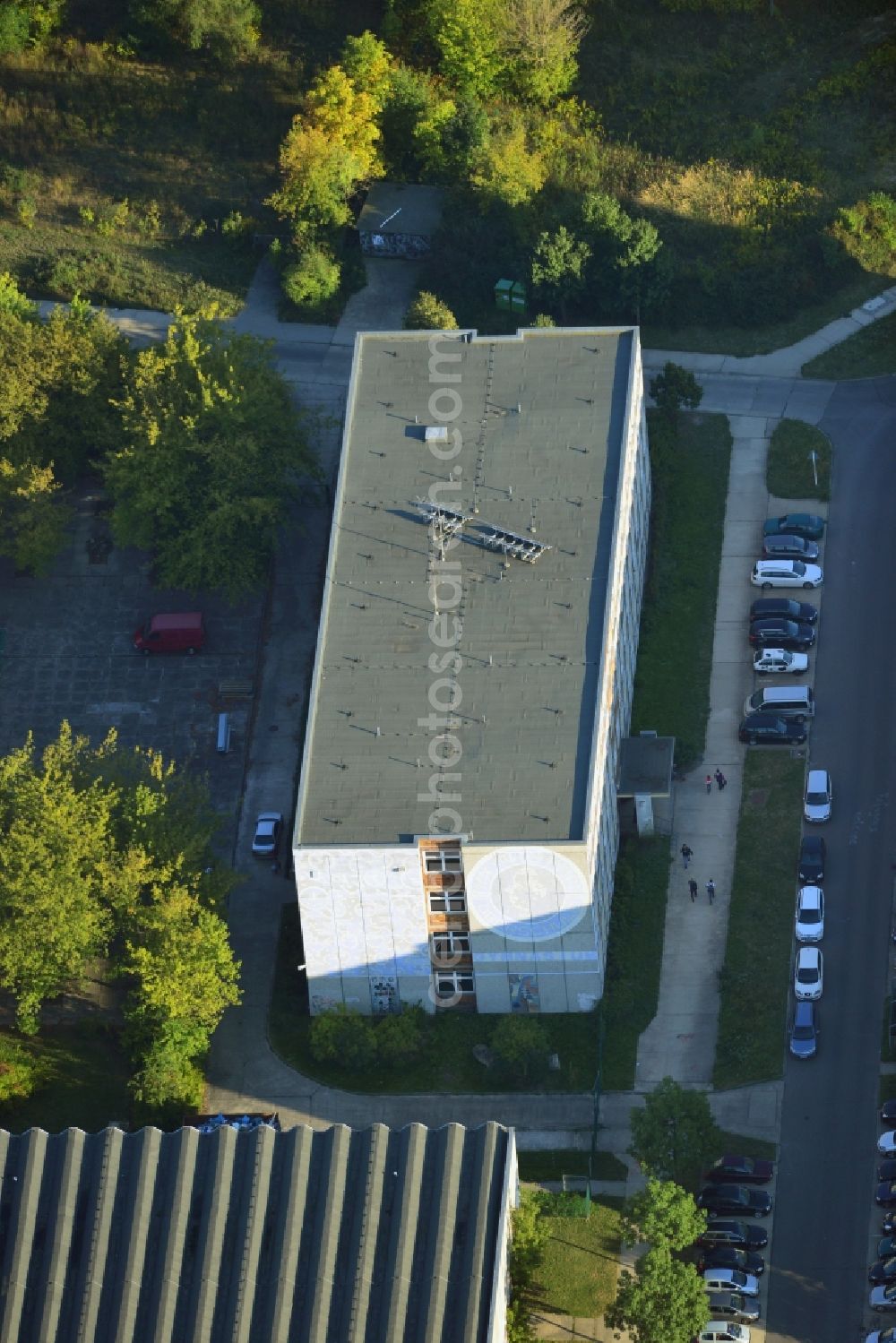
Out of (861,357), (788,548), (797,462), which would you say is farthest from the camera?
(861,357)

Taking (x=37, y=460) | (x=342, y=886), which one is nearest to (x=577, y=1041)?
(x=342, y=886)

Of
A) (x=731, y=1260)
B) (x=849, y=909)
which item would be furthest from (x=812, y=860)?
(x=731, y=1260)

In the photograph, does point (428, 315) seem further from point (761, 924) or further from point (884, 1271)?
point (884, 1271)

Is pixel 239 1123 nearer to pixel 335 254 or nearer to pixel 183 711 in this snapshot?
pixel 183 711

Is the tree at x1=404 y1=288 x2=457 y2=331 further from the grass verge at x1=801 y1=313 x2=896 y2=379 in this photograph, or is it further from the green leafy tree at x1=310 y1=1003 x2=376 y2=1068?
the green leafy tree at x1=310 y1=1003 x2=376 y2=1068

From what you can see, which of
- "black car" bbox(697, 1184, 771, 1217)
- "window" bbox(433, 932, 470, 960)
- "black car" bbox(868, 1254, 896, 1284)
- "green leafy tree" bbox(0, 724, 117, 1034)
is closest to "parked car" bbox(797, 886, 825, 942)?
"black car" bbox(697, 1184, 771, 1217)

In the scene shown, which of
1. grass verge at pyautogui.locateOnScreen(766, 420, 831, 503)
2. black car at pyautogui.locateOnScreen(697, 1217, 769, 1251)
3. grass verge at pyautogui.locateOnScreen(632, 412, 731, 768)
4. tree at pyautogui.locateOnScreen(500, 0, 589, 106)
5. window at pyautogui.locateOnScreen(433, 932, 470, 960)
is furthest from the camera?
tree at pyautogui.locateOnScreen(500, 0, 589, 106)
